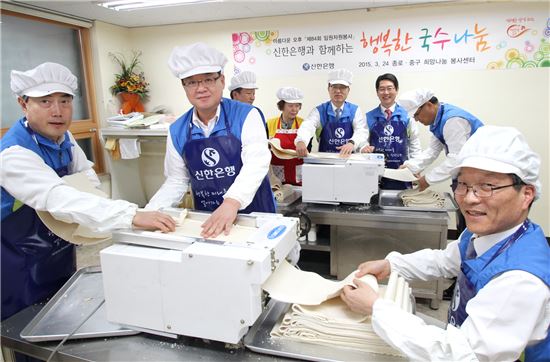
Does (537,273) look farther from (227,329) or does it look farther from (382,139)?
(382,139)

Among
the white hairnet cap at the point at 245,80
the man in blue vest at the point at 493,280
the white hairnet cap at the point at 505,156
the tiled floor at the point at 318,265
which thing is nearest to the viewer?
the man in blue vest at the point at 493,280

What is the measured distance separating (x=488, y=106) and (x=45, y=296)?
4002 millimetres

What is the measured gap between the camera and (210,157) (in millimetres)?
1680

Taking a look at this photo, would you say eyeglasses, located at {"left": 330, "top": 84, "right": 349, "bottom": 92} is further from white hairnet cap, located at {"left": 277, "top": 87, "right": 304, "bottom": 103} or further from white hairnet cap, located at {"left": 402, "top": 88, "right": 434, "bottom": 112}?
white hairnet cap, located at {"left": 402, "top": 88, "right": 434, "bottom": 112}

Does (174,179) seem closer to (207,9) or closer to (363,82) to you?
(207,9)

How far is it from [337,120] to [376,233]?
118 cm

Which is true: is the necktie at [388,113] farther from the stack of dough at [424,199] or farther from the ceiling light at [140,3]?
the ceiling light at [140,3]

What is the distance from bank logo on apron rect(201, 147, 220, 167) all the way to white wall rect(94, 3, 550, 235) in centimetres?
274

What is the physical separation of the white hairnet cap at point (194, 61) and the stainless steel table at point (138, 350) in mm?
980

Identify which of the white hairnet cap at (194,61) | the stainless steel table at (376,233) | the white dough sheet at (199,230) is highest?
the white hairnet cap at (194,61)

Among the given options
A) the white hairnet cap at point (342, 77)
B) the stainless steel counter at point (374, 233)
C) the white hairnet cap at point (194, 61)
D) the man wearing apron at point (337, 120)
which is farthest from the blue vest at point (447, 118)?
the white hairnet cap at point (194, 61)

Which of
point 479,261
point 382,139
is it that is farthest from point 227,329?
point 382,139

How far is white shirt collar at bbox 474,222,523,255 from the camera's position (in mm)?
959

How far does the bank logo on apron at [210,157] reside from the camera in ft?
5.47
